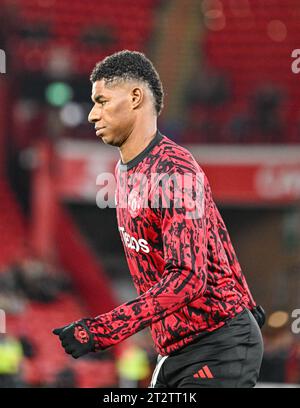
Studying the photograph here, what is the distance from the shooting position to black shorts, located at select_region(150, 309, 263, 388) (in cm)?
315

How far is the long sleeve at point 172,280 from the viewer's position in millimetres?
2883

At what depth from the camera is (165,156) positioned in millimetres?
3117

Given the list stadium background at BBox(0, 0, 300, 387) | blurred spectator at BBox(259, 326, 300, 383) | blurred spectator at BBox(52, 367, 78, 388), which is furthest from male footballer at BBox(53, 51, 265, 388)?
stadium background at BBox(0, 0, 300, 387)

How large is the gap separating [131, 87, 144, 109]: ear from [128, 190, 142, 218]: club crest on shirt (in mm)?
294

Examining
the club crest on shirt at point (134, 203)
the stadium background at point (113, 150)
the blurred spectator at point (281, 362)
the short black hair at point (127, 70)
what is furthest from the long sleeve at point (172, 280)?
the stadium background at point (113, 150)

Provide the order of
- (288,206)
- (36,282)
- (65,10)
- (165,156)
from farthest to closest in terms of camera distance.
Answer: (65,10) → (288,206) → (36,282) → (165,156)

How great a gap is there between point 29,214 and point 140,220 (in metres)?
9.96

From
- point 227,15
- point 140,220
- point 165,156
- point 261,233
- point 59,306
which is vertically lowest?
point 59,306

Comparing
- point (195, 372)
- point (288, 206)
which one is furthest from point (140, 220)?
point (288, 206)

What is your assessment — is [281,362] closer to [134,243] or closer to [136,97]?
[134,243]

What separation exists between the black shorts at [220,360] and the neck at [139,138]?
2.17 ft

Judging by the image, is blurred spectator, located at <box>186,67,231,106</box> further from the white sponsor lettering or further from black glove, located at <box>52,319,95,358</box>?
black glove, located at <box>52,319,95,358</box>

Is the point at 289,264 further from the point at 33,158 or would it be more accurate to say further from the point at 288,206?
the point at 33,158

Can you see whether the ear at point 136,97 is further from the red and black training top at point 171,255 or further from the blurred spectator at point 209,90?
the blurred spectator at point 209,90
